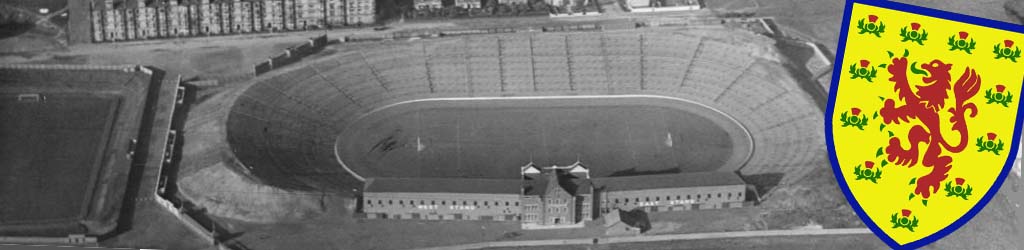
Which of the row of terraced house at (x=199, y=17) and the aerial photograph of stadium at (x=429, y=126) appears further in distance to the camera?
the row of terraced house at (x=199, y=17)

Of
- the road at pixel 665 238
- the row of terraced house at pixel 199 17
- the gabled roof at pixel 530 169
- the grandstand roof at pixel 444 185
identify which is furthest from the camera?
the row of terraced house at pixel 199 17

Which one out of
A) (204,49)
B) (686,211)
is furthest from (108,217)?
(686,211)

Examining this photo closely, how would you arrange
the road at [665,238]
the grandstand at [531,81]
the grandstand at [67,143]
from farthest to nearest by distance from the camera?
the grandstand at [531,81] < the grandstand at [67,143] < the road at [665,238]

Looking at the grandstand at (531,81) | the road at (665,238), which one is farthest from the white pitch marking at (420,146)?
the road at (665,238)

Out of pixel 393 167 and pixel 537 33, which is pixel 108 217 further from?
pixel 537 33

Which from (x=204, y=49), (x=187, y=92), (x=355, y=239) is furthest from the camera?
(x=204, y=49)

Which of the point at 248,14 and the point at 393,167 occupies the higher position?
the point at 248,14

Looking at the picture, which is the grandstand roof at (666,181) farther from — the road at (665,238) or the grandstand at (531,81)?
the grandstand at (531,81)
